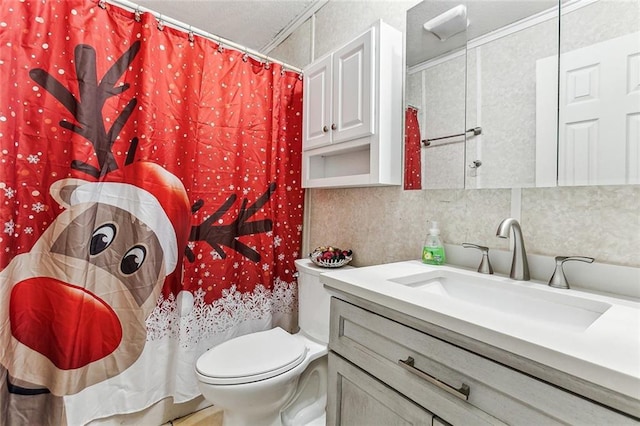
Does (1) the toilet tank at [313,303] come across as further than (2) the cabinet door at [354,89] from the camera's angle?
Yes

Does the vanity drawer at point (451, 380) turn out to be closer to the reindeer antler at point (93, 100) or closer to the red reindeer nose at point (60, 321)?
the red reindeer nose at point (60, 321)

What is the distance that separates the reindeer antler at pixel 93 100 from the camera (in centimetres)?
117

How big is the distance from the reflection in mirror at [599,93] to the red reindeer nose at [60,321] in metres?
1.76

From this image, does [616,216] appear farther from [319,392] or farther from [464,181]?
[319,392]

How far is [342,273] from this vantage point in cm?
90

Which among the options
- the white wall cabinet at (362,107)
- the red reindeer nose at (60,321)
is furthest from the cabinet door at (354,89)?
the red reindeer nose at (60,321)

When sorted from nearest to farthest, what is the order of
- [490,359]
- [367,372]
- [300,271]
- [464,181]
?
[490,359], [367,372], [464,181], [300,271]

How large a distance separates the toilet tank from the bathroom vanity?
0.46 m

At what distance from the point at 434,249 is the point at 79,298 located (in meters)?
1.42

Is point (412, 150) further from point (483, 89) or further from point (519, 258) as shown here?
point (519, 258)

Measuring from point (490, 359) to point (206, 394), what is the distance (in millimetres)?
1008

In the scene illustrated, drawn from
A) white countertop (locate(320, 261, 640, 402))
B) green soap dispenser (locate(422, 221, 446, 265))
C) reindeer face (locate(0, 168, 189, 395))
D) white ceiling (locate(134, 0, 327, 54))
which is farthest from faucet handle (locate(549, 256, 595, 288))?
white ceiling (locate(134, 0, 327, 54))

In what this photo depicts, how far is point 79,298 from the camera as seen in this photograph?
1.20m

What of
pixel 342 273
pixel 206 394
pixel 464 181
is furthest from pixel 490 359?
pixel 206 394
